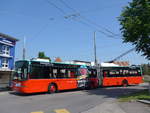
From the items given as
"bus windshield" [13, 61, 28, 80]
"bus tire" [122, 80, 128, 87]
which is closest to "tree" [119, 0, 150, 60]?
"bus windshield" [13, 61, 28, 80]

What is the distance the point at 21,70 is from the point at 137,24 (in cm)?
978

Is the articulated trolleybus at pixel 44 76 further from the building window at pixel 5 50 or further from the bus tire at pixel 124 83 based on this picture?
the building window at pixel 5 50

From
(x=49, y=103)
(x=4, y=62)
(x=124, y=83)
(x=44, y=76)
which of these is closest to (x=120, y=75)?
(x=124, y=83)

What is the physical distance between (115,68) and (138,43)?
9.63m

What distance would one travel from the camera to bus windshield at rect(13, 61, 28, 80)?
1439 centimetres

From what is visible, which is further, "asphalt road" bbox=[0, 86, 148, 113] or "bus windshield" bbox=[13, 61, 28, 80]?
"bus windshield" bbox=[13, 61, 28, 80]

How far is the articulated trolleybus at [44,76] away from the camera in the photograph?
567 inches

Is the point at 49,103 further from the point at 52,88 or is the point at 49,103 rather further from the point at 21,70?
the point at 52,88

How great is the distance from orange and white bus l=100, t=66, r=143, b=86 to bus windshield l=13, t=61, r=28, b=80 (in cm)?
1090

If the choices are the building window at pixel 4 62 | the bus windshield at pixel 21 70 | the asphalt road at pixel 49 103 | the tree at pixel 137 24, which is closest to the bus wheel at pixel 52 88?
the asphalt road at pixel 49 103

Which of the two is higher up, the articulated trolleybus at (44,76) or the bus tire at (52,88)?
the articulated trolleybus at (44,76)

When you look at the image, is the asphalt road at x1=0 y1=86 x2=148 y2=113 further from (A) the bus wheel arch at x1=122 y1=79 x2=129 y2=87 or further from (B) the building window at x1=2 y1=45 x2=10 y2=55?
(B) the building window at x1=2 y1=45 x2=10 y2=55

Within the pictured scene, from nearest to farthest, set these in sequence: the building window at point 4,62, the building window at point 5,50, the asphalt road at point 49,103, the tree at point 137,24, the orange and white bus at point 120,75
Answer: the asphalt road at point 49,103 → the tree at point 137,24 → the orange and white bus at point 120,75 → the building window at point 5,50 → the building window at point 4,62

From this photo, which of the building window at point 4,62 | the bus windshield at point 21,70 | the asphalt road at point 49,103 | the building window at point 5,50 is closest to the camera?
the asphalt road at point 49,103
